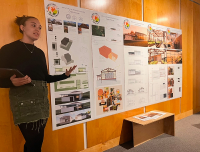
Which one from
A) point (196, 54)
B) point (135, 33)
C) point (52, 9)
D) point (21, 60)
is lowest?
point (21, 60)

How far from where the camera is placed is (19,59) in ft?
4.48

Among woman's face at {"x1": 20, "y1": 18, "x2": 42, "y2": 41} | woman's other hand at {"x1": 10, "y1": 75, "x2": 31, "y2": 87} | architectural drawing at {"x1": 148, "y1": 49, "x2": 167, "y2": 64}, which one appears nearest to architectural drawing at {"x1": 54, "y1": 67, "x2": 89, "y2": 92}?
woman's face at {"x1": 20, "y1": 18, "x2": 42, "y2": 41}

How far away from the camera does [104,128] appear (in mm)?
2336

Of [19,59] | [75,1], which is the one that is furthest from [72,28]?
[19,59]

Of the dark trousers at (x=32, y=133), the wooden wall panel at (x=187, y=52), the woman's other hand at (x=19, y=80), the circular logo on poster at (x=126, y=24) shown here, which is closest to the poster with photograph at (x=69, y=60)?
the dark trousers at (x=32, y=133)

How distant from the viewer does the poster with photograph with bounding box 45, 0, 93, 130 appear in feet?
6.11


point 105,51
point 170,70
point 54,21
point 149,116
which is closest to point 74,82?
point 105,51

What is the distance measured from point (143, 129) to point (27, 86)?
2.00 metres

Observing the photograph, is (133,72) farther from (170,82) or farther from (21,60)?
(21,60)

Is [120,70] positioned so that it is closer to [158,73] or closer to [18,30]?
[158,73]

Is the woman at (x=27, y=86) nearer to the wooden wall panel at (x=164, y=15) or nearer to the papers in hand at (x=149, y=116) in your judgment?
the papers in hand at (x=149, y=116)

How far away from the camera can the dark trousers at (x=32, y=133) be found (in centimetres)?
137

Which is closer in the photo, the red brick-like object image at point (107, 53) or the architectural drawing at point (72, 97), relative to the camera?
the architectural drawing at point (72, 97)

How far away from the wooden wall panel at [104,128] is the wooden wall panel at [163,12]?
1.78 metres
